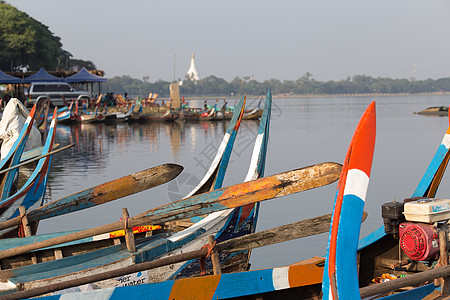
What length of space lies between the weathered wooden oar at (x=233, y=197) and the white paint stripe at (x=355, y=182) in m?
1.16

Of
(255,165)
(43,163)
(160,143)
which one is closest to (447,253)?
(255,165)

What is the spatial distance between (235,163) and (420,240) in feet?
52.4

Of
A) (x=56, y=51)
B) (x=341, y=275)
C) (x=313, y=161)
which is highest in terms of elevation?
(x=56, y=51)

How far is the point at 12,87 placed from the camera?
44.6 m

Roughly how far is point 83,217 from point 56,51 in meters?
49.9

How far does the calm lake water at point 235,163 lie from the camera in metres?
11.8

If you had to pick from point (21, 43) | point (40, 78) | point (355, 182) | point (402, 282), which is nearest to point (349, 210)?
point (355, 182)

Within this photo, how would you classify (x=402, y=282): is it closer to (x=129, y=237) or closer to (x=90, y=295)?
(x=90, y=295)

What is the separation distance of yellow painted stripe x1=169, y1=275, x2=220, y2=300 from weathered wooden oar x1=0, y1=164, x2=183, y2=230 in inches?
75.7

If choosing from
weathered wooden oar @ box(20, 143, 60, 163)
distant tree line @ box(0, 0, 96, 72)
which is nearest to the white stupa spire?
distant tree line @ box(0, 0, 96, 72)

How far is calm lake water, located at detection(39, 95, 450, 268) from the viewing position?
1184 centimetres

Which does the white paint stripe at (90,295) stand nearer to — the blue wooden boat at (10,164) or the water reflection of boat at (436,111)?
the blue wooden boat at (10,164)

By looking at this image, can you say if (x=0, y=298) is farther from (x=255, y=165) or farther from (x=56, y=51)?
(x=56, y=51)

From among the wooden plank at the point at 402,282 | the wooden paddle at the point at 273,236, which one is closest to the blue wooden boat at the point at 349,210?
the wooden plank at the point at 402,282
